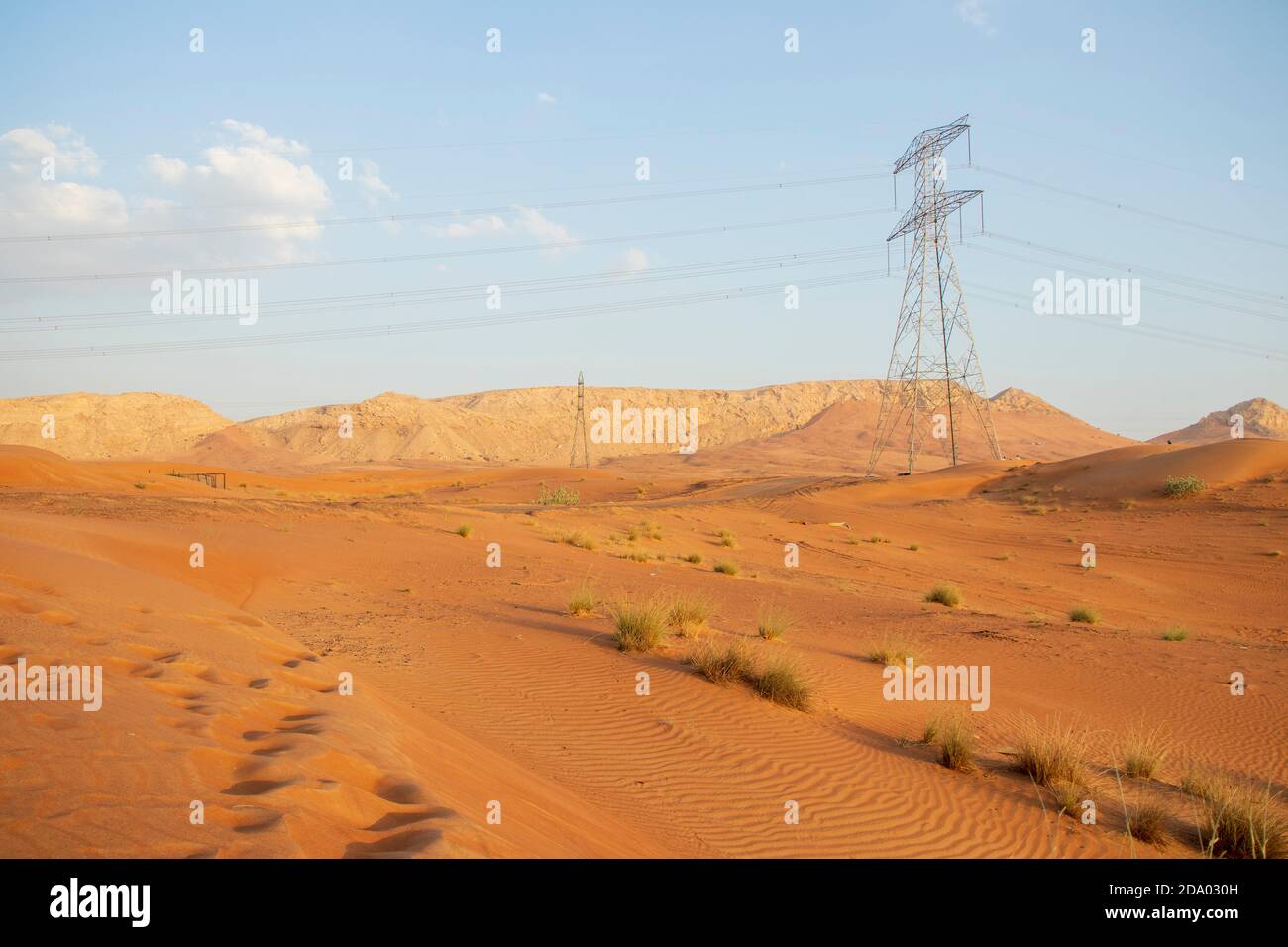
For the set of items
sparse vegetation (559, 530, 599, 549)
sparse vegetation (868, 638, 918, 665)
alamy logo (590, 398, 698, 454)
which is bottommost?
sparse vegetation (868, 638, 918, 665)

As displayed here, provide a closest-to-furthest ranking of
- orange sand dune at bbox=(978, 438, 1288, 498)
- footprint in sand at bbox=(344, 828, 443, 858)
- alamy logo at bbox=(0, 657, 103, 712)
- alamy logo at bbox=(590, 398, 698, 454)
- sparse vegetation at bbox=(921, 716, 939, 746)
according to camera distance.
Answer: footprint in sand at bbox=(344, 828, 443, 858)
alamy logo at bbox=(0, 657, 103, 712)
sparse vegetation at bbox=(921, 716, 939, 746)
orange sand dune at bbox=(978, 438, 1288, 498)
alamy logo at bbox=(590, 398, 698, 454)

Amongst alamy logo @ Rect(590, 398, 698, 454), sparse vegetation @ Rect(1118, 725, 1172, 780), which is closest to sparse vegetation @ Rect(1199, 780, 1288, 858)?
sparse vegetation @ Rect(1118, 725, 1172, 780)

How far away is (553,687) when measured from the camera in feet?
28.2

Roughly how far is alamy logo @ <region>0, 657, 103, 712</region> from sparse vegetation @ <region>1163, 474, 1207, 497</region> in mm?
40456

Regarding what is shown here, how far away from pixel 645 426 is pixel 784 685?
133914mm

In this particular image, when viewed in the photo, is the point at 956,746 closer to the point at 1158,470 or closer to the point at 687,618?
the point at 687,618

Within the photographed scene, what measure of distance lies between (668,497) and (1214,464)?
2642 centimetres

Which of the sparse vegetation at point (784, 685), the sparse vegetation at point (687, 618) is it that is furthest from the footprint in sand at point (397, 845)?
the sparse vegetation at point (687, 618)

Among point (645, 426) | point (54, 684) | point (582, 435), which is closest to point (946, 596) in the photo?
point (54, 684)
